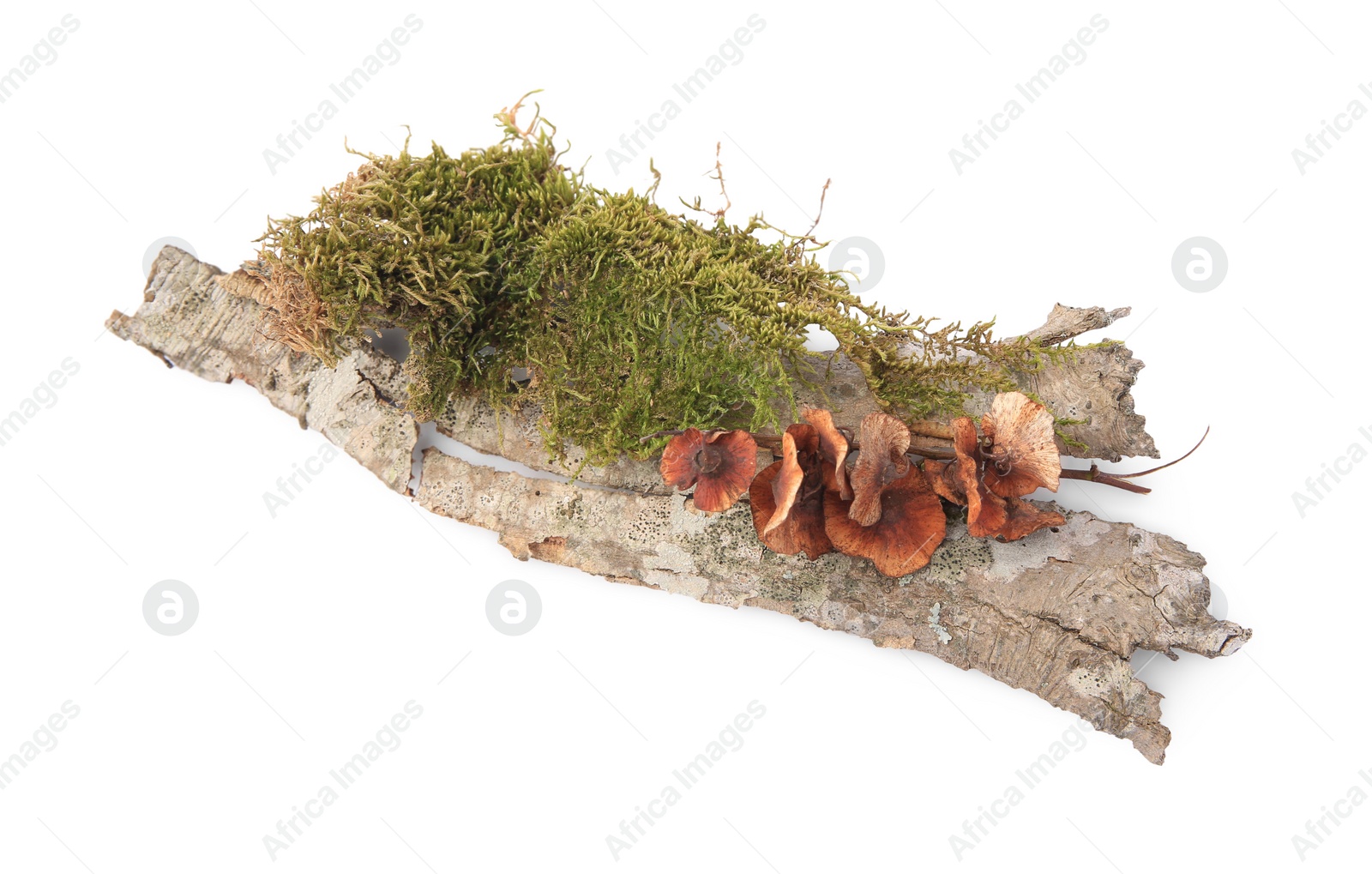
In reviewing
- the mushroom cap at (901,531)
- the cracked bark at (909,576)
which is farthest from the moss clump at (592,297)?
the mushroom cap at (901,531)

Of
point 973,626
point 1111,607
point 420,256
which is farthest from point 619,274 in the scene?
point 1111,607

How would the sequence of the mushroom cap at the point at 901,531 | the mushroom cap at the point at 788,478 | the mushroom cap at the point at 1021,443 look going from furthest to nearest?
the mushroom cap at the point at 901,531
the mushroom cap at the point at 1021,443
the mushroom cap at the point at 788,478

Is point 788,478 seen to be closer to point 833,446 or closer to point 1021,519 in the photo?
point 833,446

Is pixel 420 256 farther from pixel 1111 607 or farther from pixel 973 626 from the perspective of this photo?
pixel 1111 607

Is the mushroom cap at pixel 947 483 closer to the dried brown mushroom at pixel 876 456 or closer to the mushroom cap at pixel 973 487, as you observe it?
the mushroom cap at pixel 973 487

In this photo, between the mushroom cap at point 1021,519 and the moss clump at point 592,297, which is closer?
the mushroom cap at point 1021,519

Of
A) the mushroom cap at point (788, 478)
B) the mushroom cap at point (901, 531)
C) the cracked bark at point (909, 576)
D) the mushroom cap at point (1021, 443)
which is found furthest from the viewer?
the cracked bark at point (909, 576)

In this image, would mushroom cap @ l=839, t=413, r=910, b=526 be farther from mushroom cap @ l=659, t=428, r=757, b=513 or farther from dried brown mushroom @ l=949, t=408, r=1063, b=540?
mushroom cap @ l=659, t=428, r=757, b=513
